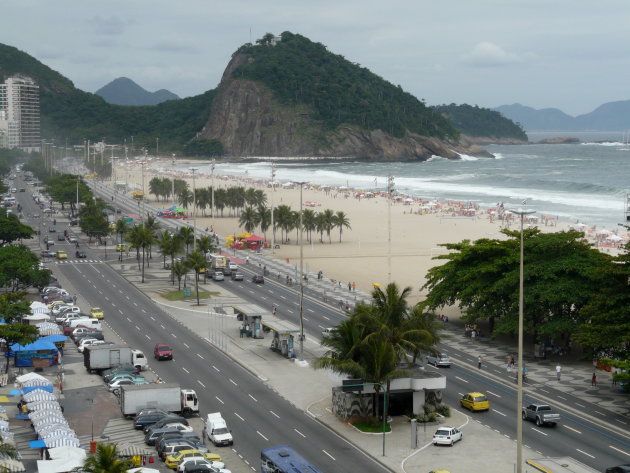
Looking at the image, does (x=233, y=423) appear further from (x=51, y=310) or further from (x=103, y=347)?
(x=51, y=310)

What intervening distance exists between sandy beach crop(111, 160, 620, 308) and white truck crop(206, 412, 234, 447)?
122 feet

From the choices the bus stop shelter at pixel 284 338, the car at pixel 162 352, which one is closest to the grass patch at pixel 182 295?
the bus stop shelter at pixel 284 338

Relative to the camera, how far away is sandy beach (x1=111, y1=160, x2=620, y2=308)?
89312 mm

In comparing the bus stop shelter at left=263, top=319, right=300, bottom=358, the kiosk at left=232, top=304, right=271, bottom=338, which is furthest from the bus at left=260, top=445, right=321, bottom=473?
the kiosk at left=232, top=304, right=271, bottom=338

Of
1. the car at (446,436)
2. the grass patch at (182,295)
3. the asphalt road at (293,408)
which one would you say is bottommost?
the asphalt road at (293,408)

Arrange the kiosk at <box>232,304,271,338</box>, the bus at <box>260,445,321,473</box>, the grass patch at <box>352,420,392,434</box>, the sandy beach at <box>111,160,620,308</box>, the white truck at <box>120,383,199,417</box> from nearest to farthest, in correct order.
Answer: the bus at <box>260,445,321,473</box>
the grass patch at <box>352,420,392,434</box>
the white truck at <box>120,383,199,417</box>
the kiosk at <box>232,304,271,338</box>
the sandy beach at <box>111,160,620,308</box>

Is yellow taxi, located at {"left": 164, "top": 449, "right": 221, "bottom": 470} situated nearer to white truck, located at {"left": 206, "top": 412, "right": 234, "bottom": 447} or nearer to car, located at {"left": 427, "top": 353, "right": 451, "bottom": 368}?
white truck, located at {"left": 206, "top": 412, "right": 234, "bottom": 447}

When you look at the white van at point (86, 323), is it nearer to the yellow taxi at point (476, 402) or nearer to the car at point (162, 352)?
the car at point (162, 352)

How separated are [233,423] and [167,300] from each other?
35.2 m

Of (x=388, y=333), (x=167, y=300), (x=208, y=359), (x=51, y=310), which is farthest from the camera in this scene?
(x=167, y=300)

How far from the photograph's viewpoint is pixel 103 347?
171 ft

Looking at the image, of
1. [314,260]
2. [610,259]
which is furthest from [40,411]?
[314,260]

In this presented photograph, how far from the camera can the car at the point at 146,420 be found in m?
40.8

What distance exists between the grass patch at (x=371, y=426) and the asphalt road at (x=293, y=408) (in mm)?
1861
